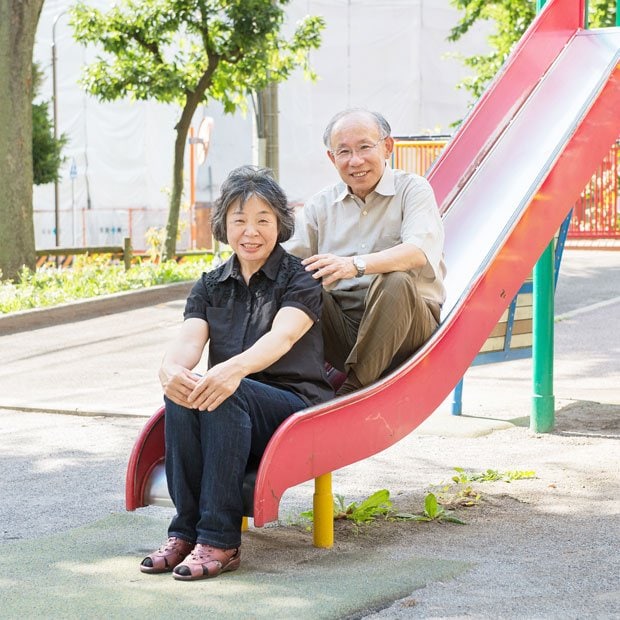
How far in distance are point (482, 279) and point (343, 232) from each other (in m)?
0.60

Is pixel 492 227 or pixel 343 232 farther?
pixel 492 227

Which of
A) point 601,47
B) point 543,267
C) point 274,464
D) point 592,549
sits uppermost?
point 601,47

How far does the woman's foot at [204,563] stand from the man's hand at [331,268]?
97 cm

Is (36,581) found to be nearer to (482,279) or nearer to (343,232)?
(343,232)

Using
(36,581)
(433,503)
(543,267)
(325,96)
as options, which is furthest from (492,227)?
(325,96)

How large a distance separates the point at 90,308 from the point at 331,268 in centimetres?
795

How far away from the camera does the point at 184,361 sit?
159 inches

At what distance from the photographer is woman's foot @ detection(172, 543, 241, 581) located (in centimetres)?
374

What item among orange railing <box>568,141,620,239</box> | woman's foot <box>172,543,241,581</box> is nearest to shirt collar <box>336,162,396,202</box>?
woman's foot <box>172,543,241,581</box>

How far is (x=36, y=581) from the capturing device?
377 cm

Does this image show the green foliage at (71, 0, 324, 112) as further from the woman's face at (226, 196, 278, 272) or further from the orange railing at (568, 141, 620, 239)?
the woman's face at (226, 196, 278, 272)

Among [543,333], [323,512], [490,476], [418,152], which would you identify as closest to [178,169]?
→ [418,152]

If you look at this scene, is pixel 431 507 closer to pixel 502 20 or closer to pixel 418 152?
pixel 418 152

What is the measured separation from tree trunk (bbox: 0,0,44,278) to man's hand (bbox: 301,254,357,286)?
368 inches
